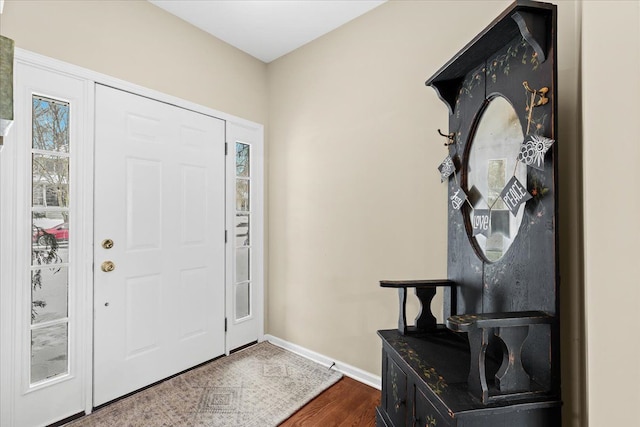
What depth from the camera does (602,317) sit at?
2.36 feet

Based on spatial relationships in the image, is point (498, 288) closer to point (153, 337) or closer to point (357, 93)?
point (357, 93)

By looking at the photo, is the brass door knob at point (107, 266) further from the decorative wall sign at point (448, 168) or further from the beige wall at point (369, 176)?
the decorative wall sign at point (448, 168)

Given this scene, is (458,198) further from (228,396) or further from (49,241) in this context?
(49,241)

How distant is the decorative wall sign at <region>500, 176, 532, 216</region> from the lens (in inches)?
44.3

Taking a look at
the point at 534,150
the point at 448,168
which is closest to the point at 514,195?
the point at 534,150

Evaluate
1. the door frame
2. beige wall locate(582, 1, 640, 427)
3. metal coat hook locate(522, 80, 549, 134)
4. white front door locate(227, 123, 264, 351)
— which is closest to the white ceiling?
the door frame

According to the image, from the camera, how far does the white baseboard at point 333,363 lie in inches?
86.5

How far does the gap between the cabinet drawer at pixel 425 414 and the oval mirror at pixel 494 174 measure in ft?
2.13

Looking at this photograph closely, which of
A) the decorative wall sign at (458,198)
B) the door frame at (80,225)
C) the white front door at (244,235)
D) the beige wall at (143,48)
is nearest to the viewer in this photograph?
the decorative wall sign at (458,198)

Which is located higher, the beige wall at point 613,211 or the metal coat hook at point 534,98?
the metal coat hook at point 534,98

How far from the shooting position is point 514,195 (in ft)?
3.81

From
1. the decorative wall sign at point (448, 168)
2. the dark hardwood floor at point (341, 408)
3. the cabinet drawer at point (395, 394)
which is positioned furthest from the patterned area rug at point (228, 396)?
the decorative wall sign at point (448, 168)

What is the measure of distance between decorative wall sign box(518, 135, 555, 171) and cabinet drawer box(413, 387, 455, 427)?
93 centimetres

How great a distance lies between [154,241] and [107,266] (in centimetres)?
33
